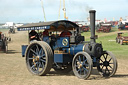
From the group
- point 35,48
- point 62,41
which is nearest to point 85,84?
point 62,41

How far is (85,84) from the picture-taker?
7.71 meters

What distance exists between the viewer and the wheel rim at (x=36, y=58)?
32.3ft

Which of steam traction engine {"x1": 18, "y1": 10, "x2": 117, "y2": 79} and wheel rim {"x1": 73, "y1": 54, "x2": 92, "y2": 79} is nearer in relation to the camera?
wheel rim {"x1": 73, "y1": 54, "x2": 92, "y2": 79}

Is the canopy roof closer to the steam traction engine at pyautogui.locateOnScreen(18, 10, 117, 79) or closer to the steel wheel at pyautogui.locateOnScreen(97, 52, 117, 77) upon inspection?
the steam traction engine at pyautogui.locateOnScreen(18, 10, 117, 79)

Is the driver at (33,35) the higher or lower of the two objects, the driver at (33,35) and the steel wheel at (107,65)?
the higher

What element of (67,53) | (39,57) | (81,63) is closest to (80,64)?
(81,63)

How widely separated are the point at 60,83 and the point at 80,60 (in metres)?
1.48

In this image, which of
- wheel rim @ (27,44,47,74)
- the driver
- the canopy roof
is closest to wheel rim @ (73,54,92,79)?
wheel rim @ (27,44,47,74)

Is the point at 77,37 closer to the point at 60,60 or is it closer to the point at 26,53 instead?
the point at 60,60

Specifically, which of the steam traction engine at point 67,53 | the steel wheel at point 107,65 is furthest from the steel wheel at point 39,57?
the steel wheel at point 107,65

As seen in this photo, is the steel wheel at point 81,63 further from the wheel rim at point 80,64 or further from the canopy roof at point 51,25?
the canopy roof at point 51,25

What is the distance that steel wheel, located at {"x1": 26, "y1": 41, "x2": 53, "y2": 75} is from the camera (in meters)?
9.36

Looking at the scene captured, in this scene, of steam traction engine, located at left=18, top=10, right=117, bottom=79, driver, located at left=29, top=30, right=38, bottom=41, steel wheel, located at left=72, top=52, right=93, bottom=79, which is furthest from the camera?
driver, located at left=29, top=30, right=38, bottom=41

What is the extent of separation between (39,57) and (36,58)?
0.19m
